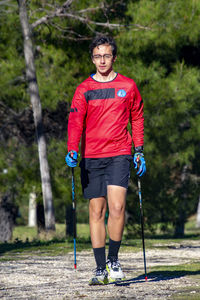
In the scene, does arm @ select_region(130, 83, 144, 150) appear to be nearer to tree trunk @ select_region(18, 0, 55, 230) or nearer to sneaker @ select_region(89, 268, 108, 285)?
sneaker @ select_region(89, 268, 108, 285)

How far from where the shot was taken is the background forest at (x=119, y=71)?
47.9ft

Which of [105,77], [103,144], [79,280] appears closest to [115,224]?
[103,144]

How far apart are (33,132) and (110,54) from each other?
1156 cm

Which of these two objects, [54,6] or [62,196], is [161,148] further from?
[54,6]

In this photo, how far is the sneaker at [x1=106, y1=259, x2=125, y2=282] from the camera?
5.43 m

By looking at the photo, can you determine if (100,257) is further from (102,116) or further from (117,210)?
(102,116)

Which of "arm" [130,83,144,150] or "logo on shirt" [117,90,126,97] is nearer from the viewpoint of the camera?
"logo on shirt" [117,90,126,97]

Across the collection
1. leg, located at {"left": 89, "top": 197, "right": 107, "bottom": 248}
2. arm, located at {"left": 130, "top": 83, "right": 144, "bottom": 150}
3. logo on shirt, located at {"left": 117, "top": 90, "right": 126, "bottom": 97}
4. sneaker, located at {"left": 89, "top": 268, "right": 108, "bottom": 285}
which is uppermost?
logo on shirt, located at {"left": 117, "top": 90, "right": 126, "bottom": 97}

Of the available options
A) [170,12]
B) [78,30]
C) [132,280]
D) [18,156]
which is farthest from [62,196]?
[132,280]

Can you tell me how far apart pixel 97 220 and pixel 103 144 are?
688mm

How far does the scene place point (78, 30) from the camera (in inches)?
585

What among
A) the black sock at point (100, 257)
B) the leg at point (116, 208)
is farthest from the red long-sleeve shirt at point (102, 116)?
the black sock at point (100, 257)

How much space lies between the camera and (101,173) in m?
5.52

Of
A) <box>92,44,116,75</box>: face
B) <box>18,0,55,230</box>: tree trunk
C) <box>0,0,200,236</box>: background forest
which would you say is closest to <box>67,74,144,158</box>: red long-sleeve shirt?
<box>92,44,116,75</box>: face
